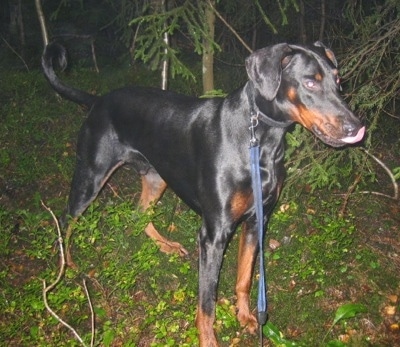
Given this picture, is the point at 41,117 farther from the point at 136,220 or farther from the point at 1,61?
the point at 1,61

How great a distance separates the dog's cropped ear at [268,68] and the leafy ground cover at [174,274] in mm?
1783

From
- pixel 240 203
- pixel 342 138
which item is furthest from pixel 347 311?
pixel 342 138

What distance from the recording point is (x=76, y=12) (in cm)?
1147

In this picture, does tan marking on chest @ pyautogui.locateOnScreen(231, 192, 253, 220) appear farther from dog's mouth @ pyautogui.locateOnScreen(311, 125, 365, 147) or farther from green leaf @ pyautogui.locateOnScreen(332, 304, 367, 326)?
green leaf @ pyautogui.locateOnScreen(332, 304, 367, 326)

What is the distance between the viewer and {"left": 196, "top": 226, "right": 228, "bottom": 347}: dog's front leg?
120 inches

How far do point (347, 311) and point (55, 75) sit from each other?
3.50 meters

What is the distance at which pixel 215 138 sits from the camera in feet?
10.0

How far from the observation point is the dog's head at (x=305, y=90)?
8.32 feet

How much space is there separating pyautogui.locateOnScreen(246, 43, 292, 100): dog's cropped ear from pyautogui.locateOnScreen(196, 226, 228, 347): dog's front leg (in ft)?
3.69

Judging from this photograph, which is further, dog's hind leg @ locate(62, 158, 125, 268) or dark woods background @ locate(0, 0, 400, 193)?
dark woods background @ locate(0, 0, 400, 193)

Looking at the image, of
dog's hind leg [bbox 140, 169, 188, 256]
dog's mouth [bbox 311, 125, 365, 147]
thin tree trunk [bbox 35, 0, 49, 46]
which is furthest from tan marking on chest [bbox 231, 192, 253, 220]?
thin tree trunk [bbox 35, 0, 49, 46]

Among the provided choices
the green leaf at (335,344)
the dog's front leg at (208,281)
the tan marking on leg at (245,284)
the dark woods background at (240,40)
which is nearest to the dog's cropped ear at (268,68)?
the dog's front leg at (208,281)

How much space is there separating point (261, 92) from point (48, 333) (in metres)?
2.64

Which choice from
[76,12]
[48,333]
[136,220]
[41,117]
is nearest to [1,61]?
[76,12]
